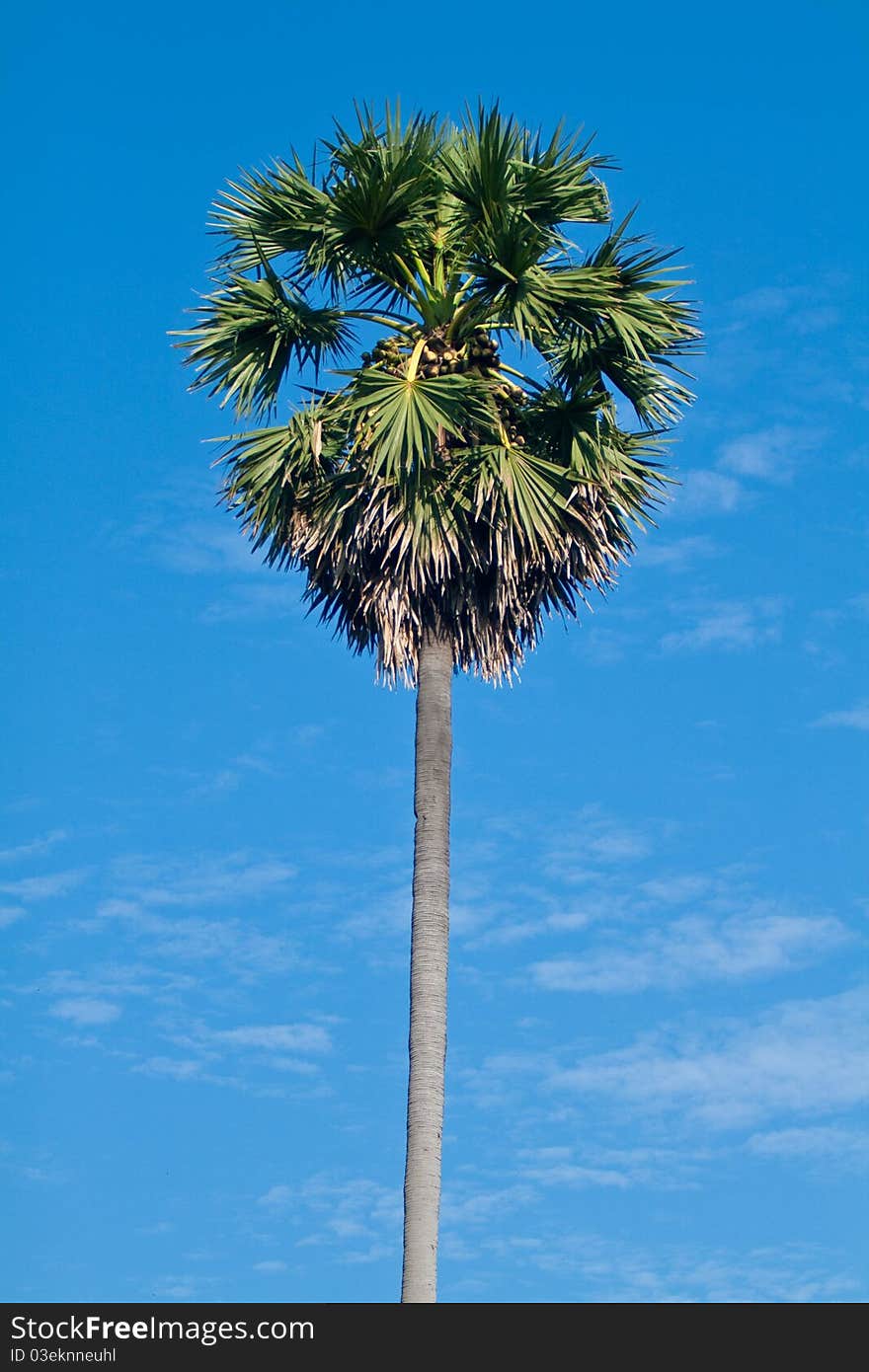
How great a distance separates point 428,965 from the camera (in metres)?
17.2

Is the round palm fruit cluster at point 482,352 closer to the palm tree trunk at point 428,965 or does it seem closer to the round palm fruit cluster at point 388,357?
the round palm fruit cluster at point 388,357

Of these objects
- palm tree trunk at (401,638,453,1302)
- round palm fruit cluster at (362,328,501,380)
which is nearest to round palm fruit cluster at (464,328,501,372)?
round palm fruit cluster at (362,328,501,380)

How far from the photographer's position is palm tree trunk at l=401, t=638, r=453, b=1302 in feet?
53.0

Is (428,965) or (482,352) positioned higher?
(482,352)

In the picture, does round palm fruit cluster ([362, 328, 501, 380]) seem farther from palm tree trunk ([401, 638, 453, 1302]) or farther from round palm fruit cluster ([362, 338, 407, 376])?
palm tree trunk ([401, 638, 453, 1302])

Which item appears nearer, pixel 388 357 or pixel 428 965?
pixel 428 965

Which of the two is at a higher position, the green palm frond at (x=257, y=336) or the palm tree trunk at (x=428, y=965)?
the green palm frond at (x=257, y=336)

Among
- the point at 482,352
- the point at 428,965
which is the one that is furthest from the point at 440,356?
the point at 428,965

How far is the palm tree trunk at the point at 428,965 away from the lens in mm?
16156

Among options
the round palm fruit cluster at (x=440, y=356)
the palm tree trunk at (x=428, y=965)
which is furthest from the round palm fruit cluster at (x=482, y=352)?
the palm tree trunk at (x=428, y=965)

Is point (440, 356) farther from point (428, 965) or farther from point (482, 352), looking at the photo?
point (428, 965)

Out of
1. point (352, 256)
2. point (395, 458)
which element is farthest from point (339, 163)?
point (395, 458)

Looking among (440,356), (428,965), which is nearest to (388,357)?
(440,356)
